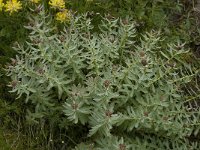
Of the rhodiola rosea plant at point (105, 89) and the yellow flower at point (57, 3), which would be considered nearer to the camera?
the rhodiola rosea plant at point (105, 89)

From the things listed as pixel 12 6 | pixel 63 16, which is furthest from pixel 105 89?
pixel 12 6

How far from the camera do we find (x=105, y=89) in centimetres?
319

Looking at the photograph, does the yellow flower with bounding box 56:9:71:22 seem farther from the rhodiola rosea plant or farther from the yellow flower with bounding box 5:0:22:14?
the yellow flower with bounding box 5:0:22:14

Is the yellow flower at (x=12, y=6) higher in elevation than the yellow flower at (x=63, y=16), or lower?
higher

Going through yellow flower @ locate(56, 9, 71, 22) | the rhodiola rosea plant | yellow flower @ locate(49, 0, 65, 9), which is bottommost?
the rhodiola rosea plant

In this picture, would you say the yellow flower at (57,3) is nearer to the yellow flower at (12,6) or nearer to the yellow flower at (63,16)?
the yellow flower at (63,16)

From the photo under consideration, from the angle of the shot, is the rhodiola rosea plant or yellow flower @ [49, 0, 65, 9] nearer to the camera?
the rhodiola rosea plant

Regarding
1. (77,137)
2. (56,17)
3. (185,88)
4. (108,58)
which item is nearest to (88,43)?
(108,58)

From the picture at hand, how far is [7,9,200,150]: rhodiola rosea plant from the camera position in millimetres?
3279

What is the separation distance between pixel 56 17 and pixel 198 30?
4.25 feet

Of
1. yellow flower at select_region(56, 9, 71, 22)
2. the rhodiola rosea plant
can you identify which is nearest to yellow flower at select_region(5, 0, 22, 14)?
the rhodiola rosea plant

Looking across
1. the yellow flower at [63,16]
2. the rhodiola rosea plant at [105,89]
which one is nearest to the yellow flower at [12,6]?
the rhodiola rosea plant at [105,89]

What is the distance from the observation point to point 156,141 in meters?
3.55

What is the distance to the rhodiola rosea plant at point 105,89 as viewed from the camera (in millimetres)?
3279
